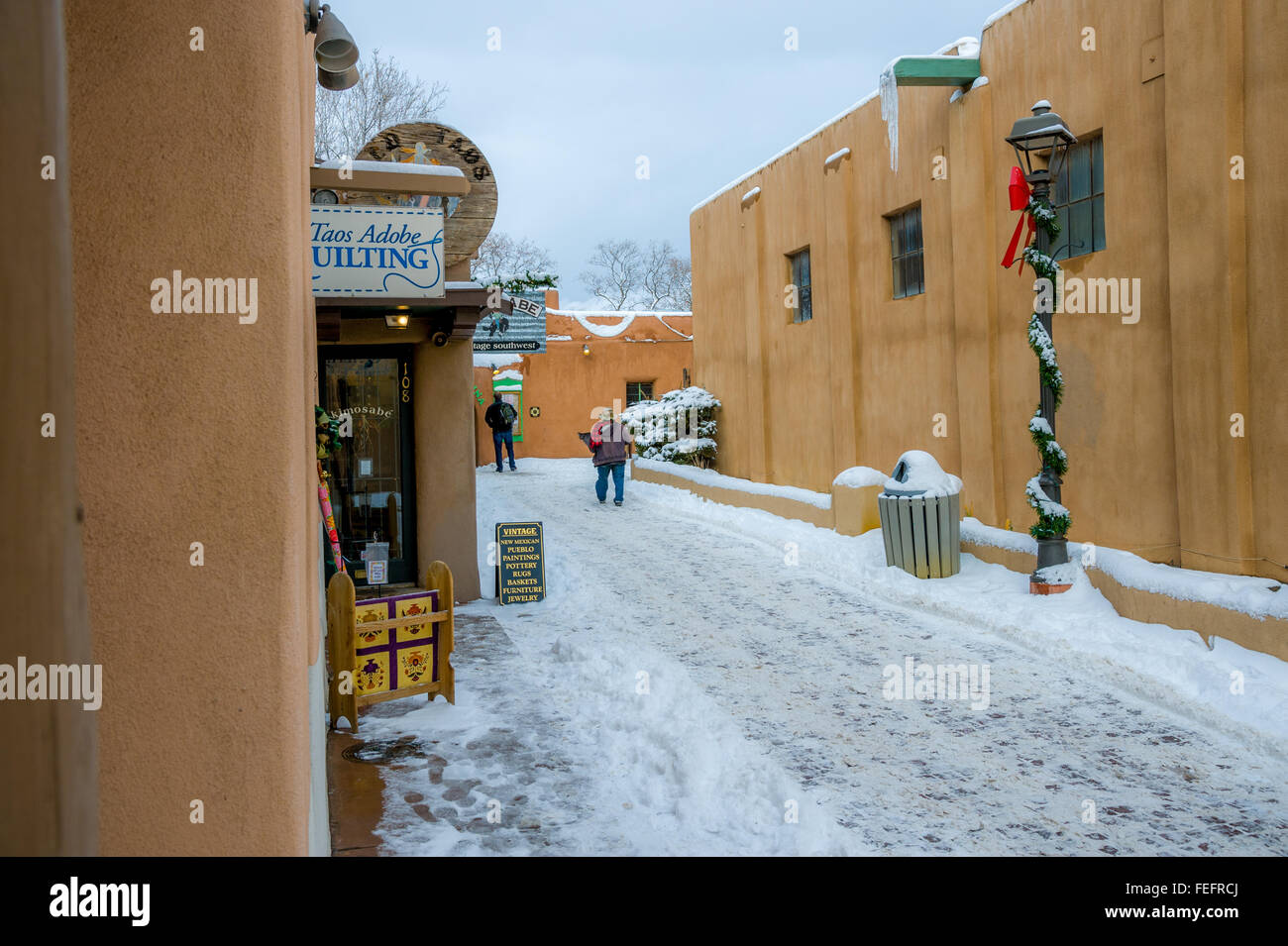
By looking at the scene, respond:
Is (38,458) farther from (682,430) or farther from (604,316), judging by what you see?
(604,316)

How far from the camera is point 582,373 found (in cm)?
2853

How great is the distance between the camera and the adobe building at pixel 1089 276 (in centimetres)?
722

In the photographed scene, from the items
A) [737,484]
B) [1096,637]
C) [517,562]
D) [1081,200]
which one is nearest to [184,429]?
[1096,637]

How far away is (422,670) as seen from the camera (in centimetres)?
630

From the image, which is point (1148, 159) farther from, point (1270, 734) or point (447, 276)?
point (447, 276)

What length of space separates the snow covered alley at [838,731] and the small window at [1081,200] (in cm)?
327

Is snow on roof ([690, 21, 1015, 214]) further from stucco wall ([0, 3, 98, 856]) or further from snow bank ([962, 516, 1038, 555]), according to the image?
stucco wall ([0, 3, 98, 856])

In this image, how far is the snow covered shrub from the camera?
18516 millimetres

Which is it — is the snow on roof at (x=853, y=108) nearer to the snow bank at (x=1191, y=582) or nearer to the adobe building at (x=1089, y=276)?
the adobe building at (x=1089, y=276)

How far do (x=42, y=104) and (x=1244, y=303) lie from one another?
8.06 metres

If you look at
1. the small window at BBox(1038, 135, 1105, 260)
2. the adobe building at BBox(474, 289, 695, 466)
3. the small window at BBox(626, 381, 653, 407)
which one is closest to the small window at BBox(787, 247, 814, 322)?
the small window at BBox(1038, 135, 1105, 260)

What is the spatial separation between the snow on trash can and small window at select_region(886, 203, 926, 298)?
347cm

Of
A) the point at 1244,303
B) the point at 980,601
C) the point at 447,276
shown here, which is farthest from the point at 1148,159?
the point at 447,276

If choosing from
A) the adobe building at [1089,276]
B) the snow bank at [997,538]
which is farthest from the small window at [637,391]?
the snow bank at [997,538]
